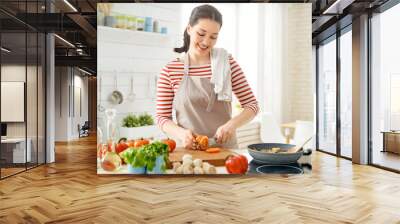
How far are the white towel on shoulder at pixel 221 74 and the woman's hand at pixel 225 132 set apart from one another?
0.36 m

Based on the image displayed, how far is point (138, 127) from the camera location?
5.14 meters

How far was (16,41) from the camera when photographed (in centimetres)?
544

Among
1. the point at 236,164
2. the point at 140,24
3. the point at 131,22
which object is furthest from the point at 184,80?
the point at 236,164

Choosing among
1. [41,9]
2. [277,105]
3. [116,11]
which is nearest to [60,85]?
[41,9]

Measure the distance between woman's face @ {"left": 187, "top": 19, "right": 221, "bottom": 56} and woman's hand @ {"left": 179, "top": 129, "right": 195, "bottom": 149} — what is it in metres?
1.07

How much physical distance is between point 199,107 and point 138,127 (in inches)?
34.4

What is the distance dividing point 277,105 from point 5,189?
3.58 m

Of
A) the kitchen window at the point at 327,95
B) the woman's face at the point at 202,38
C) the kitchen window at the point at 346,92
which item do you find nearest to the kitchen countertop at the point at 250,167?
the woman's face at the point at 202,38

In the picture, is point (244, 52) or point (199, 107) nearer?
point (199, 107)

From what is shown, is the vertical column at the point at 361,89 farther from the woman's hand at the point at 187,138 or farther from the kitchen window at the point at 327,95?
the woman's hand at the point at 187,138

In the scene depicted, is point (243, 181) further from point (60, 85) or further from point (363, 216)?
point (60, 85)

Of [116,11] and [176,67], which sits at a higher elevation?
[116,11]

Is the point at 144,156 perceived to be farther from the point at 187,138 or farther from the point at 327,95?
the point at 327,95

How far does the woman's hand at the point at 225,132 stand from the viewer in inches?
201
